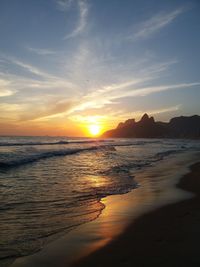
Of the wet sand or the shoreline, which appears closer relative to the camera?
the wet sand

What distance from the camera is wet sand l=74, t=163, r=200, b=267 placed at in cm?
458

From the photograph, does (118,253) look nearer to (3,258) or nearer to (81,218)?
(3,258)

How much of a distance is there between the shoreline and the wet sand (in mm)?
200

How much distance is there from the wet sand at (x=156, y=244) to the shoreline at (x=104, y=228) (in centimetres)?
20

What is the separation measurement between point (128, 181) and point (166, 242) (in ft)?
26.9

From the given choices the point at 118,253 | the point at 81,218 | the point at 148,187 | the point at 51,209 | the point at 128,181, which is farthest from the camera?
the point at 128,181

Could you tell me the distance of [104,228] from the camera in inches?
256

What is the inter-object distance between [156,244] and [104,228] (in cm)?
153

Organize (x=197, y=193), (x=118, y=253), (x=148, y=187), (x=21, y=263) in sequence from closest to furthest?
(x=21, y=263) < (x=118, y=253) < (x=197, y=193) < (x=148, y=187)

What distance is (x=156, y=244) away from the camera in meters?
5.27

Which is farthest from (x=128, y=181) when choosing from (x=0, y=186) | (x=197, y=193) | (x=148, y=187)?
(x=0, y=186)

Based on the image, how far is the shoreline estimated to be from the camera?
15.8 ft

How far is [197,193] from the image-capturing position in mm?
10461

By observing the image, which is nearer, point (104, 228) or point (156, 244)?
point (156, 244)
